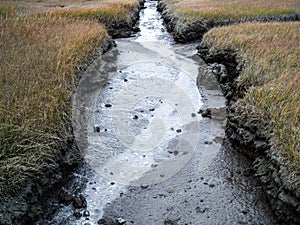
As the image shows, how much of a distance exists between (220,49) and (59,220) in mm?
9574

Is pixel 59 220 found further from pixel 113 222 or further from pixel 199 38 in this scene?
pixel 199 38

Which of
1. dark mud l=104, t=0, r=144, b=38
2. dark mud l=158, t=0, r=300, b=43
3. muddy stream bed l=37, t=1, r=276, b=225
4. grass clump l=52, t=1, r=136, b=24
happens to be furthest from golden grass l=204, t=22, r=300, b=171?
grass clump l=52, t=1, r=136, b=24

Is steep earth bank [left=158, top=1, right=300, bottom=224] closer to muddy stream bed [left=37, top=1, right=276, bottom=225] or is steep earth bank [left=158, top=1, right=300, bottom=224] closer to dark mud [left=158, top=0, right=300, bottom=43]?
muddy stream bed [left=37, top=1, right=276, bottom=225]

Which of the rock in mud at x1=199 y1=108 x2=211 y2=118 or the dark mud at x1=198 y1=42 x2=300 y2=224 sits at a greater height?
the dark mud at x1=198 y1=42 x2=300 y2=224

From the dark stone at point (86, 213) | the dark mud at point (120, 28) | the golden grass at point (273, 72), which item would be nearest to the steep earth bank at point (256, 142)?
the golden grass at point (273, 72)

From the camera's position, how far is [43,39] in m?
11.9

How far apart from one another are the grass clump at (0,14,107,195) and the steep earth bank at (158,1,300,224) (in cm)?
388

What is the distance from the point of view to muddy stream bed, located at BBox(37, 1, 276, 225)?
6297 millimetres

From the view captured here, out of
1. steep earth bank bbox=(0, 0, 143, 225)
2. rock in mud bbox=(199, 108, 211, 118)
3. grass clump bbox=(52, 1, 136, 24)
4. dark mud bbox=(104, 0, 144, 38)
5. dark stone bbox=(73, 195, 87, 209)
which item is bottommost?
dark mud bbox=(104, 0, 144, 38)

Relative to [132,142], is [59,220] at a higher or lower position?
higher

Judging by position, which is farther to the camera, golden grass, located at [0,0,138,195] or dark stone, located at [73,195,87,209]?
dark stone, located at [73,195,87,209]

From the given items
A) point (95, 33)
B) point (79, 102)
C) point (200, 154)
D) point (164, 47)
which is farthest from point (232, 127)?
point (164, 47)

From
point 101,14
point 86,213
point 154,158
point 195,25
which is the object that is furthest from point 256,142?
point 101,14

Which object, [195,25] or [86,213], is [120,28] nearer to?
[195,25]
